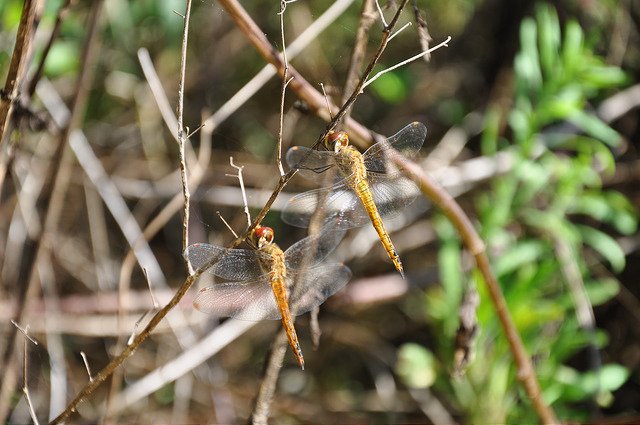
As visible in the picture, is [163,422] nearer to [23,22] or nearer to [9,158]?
[9,158]

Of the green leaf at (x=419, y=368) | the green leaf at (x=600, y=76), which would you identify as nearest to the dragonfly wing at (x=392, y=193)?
the green leaf at (x=419, y=368)

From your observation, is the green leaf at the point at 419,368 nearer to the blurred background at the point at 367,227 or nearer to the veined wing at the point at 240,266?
the blurred background at the point at 367,227

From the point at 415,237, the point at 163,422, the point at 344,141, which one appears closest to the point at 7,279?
the point at 163,422

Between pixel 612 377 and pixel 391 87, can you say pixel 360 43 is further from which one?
pixel 612 377

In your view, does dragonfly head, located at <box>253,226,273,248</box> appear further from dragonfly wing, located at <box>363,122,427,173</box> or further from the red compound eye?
dragonfly wing, located at <box>363,122,427,173</box>

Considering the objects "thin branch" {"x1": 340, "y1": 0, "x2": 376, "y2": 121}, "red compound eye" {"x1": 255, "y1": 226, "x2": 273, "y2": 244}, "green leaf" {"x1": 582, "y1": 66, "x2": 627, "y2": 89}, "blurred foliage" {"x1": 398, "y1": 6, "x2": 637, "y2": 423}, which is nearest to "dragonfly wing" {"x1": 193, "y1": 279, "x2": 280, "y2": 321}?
"red compound eye" {"x1": 255, "y1": 226, "x2": 273, "y2": 244}

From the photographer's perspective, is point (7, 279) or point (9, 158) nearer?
point (9, 158)

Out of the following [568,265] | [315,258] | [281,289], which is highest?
[568,265]
